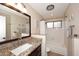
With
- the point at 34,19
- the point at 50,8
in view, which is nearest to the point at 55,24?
the point at 50,8

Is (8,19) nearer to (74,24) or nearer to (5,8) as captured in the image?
(5,8)

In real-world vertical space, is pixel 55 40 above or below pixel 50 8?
below

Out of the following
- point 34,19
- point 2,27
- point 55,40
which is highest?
point 34,19

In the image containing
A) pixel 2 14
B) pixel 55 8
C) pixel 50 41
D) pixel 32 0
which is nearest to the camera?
pixel 32 0

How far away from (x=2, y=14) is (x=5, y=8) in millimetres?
101

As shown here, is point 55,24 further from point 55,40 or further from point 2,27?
point 2,27

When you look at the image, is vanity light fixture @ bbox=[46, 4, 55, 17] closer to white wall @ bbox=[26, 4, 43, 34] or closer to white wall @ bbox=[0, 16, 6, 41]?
white wall @ bbox=[26, 4, 43, 34]

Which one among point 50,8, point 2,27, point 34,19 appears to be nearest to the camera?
point 2,27

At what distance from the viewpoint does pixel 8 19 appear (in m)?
0.88

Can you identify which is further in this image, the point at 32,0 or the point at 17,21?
the point at 17,21

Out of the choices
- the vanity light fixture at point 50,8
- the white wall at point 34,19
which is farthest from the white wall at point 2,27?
the vanity light fixture at point 50,8

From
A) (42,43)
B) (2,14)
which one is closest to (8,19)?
(2,14)

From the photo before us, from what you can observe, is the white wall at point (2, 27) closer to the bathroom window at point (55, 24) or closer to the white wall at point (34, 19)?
the white wall at point (34, 19)

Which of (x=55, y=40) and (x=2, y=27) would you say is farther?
(x=55, y=40)
